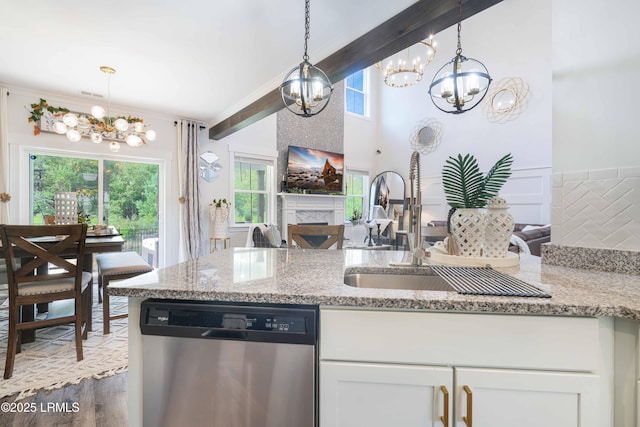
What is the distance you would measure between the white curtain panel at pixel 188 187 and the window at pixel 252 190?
768 mm

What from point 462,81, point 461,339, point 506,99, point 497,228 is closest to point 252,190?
point 462,81

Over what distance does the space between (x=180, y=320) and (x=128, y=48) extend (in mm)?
2905

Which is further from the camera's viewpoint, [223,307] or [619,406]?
[223,307]

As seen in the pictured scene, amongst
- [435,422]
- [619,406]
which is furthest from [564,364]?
[435,422]

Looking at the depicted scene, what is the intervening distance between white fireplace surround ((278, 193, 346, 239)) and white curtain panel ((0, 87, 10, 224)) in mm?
3858

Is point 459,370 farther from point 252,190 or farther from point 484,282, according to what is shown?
point 252,190

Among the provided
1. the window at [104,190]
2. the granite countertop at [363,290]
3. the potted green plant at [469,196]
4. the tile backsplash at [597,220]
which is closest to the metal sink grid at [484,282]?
the granite countertop at [363,290]

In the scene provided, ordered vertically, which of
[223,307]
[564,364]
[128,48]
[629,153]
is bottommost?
[564,364]

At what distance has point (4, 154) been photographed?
3.57 metres

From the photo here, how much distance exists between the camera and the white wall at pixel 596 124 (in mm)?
1151

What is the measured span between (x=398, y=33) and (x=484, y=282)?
6.27 ft

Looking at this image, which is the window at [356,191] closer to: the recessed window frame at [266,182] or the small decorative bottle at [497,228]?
the recessed window frame at [266,182]

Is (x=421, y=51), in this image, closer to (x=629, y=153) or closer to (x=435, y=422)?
(x=629, y=153)

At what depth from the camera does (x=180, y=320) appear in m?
0.92
